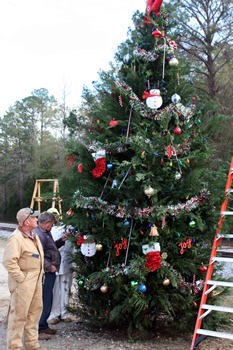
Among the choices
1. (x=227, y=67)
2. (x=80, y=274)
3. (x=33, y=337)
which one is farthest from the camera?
(x=227, y=67)

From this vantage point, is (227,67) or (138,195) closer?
(138,195)

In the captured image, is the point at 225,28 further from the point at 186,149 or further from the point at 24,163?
the point at 24,163

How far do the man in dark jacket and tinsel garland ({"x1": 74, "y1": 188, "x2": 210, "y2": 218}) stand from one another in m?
0.84

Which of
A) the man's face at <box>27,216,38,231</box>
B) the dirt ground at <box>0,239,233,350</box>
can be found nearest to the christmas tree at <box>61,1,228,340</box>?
the dirt ground at <box>0,239,233,350</box>

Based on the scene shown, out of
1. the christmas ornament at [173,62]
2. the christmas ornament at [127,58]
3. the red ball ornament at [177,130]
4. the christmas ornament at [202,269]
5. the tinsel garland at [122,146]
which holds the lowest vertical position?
the christmas ornament at [202,269]

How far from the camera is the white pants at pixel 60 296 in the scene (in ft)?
19.8

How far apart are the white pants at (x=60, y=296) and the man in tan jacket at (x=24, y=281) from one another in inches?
56.7

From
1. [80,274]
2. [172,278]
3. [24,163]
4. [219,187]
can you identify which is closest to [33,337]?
[80,274]

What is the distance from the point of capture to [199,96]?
568 centimetres

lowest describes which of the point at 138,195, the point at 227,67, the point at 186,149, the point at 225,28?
the point at 138,195

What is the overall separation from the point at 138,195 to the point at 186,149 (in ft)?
3.24

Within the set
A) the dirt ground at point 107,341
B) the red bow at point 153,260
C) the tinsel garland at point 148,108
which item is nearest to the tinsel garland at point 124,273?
the red bow at point 153,260

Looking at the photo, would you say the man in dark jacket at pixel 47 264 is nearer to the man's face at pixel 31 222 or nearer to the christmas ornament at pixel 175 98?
the man's face at pixel 31 222

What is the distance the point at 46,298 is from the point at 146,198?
2.27 meters
